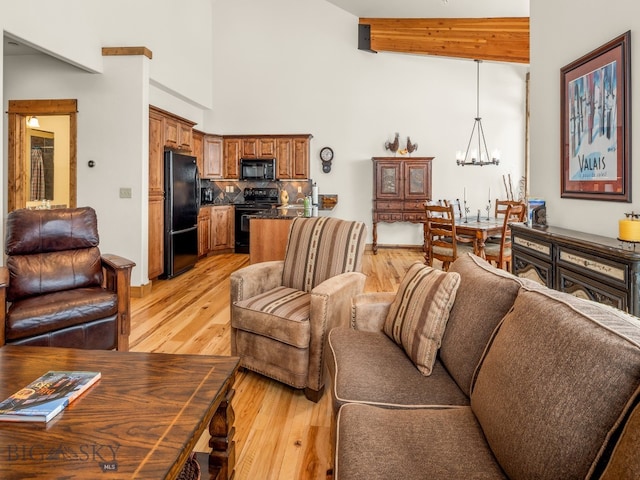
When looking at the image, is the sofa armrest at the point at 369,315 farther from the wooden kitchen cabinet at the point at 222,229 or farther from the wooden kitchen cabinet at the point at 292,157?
the wooden kitchen cabinet at the point at 292,157

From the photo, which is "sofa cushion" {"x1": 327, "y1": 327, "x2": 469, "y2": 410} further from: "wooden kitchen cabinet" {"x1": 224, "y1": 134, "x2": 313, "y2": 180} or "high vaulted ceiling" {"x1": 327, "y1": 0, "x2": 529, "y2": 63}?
"wooden kitchen cabinet" {"x1": 224, "y1": 134, "x2": 313, "y2": 180}

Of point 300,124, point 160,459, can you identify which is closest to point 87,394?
point 160,459

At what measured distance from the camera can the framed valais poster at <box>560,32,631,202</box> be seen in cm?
249

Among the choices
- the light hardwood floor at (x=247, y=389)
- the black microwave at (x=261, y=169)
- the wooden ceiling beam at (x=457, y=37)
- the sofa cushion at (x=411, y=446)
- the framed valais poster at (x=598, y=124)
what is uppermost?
the wooden ceiling beam at (x=457, y=37)

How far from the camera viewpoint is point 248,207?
791 cm

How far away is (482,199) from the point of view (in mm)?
8125

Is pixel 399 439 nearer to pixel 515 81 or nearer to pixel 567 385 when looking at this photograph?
pixel 567 385

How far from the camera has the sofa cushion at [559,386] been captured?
0.82 meters

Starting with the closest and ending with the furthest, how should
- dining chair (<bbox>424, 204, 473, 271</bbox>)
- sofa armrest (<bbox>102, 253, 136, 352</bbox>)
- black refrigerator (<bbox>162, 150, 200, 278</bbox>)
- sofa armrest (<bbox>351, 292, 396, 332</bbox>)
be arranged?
sofa armrest (<bbox>351, 292, 396, 332</bbox>) < sofa armrest (<bbox>102, 253, 136, 352</bbox>) < dining chair (<bbox>424, 204, 473, 271</bbox>) < black refrigerator (<bbox>162, 150, 200, 278</bbox>)

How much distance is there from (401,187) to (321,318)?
5884 mm

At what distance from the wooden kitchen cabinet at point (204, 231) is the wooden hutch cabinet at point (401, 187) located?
304 centimetres

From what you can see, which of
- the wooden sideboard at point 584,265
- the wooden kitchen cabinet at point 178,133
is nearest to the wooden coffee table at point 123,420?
the wooden sideboard at point 584,265

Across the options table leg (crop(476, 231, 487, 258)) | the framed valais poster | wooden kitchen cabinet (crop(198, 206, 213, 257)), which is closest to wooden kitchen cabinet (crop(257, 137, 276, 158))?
wooden kitchen cabinet (crop(198, 206, 213, 257))

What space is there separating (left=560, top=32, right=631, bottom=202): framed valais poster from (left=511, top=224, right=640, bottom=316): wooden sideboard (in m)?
0.40
